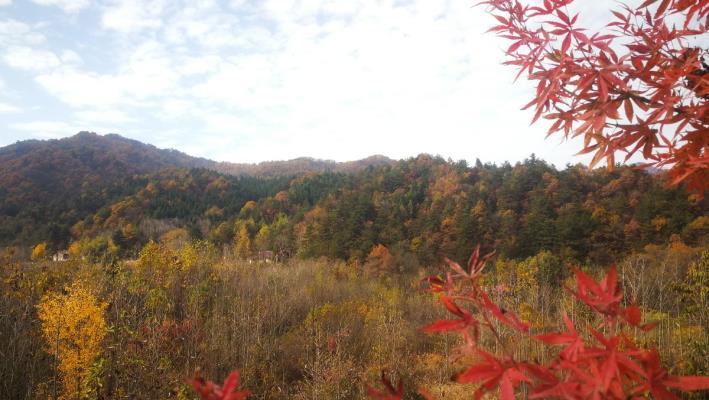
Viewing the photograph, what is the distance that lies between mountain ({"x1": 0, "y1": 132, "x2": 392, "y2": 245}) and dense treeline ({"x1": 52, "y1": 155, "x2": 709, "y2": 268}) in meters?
3.33

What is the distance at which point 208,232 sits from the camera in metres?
42.2

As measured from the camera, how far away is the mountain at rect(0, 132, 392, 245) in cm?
Answer: 4228

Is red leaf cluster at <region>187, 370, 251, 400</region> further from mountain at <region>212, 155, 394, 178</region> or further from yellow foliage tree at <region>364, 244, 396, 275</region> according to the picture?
mountain at <region>212, 155, 394, 178</region>

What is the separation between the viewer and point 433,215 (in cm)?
3231

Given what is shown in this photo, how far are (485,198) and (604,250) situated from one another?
1085 cm

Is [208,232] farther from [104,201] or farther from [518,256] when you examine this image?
[518,256]

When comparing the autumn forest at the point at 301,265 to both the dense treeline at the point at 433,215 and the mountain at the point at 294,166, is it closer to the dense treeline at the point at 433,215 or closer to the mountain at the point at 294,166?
the dense treeline at the point at 433,215

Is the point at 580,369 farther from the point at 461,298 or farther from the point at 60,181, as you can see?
the point at 60,181

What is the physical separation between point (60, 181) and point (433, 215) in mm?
54403

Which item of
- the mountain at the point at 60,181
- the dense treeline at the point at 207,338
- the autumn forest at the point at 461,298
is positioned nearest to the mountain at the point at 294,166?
the mountain at the point at 60,181

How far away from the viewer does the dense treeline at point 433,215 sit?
76.7ft

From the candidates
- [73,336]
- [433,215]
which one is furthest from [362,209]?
[73,336]

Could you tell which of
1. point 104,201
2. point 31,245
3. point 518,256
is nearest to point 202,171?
point 104,201

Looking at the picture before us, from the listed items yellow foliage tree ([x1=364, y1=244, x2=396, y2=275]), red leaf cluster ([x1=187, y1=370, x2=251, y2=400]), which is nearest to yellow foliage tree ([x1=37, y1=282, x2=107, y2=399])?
red leaf cluster ([x1=187, y1=370, x2=251, y2=400])
